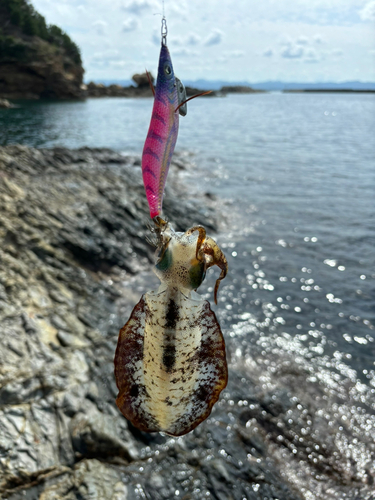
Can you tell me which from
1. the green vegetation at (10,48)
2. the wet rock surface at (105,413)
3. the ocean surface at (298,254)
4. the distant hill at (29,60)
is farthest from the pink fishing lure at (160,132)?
the green vegetation at (10,48)

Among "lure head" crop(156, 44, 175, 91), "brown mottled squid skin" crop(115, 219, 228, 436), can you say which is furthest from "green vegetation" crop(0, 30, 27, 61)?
"brown mottled squid skin" crop(115, 219, 228, 436)

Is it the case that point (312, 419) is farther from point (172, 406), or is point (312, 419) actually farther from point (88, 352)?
point (172, 406)

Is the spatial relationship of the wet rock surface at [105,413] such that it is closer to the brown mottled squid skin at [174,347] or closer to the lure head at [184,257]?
the brown mottled squid skin at [174,347]

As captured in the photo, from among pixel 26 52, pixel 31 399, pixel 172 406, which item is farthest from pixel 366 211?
pixel 26 52

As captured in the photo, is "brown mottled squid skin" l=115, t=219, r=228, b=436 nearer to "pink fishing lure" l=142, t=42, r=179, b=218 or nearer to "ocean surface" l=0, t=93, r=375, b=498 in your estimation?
"pink fishing lure" l=142, t=42, r=179, b=218

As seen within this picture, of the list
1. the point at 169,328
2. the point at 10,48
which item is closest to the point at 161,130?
the point at 169,328

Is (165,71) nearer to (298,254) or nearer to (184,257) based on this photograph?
(184,257)
